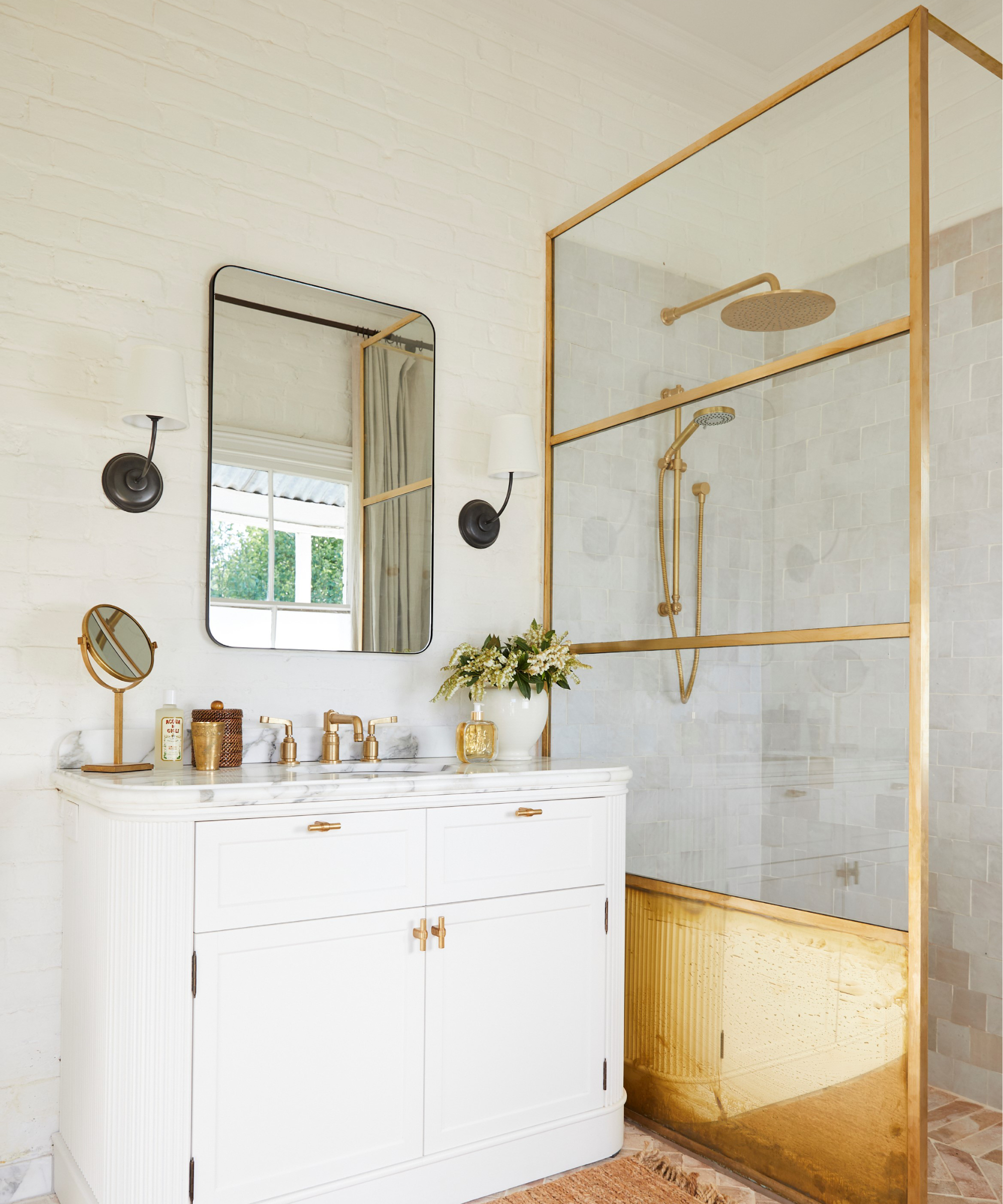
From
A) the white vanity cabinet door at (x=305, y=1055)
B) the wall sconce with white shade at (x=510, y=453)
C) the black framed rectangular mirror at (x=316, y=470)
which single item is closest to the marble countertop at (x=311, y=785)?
the white vanity cabinet door at (x=305, y=1055)

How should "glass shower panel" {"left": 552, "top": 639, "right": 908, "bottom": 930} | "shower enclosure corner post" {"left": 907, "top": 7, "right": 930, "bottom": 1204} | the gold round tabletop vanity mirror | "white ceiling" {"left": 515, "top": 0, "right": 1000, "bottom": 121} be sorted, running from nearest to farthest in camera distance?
"shower enclosure corner post" {"left": 907, "top": 7, "right": 930, "bottom": 1204}
"glass shower panel" {"left": 552, "top": 639, "right": 908, "bottom": 930}
the gold round tabletop vanity mirror
"white ceiling" {"left": 515, "top": 0, "right": 1000, "bottom": 121}

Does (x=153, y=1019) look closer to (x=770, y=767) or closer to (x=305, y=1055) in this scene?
(x=305, y=1055)

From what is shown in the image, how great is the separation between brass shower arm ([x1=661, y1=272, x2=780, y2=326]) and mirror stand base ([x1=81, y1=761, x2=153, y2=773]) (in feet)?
5.81

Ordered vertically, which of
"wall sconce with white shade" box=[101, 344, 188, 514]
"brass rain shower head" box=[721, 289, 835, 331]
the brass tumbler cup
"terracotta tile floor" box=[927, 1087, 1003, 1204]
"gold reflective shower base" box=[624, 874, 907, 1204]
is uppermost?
"brass rain shower head" box=[721, 289, 835, 331]

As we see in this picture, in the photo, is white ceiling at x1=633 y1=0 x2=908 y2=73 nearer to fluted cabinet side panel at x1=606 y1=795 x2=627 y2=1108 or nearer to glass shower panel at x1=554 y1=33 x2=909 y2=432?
glass shower panel at x1=554 y1=33 x2=909 y2=432

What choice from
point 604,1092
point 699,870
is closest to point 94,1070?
point 604,1092

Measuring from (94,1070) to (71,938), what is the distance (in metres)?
0.31

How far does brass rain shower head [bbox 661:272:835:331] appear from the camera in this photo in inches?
86.7

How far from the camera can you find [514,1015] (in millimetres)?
2164

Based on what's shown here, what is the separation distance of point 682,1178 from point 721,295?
216cm

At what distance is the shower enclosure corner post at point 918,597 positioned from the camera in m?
1.90

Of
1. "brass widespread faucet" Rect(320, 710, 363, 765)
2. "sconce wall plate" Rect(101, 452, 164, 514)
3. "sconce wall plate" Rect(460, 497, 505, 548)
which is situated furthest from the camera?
"sconce wall plate" Rect(460, 497, 505, 548)

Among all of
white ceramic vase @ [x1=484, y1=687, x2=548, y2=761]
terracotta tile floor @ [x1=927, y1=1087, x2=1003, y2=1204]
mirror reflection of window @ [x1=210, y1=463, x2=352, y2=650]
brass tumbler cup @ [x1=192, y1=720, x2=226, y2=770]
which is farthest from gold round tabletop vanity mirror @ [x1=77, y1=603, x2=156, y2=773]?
terracotta tile floor @ [x1=927, y1=1087, x2=1003, y2=1204]

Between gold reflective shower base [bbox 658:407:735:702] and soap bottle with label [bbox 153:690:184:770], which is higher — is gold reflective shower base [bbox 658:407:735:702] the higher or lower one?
the higher one
